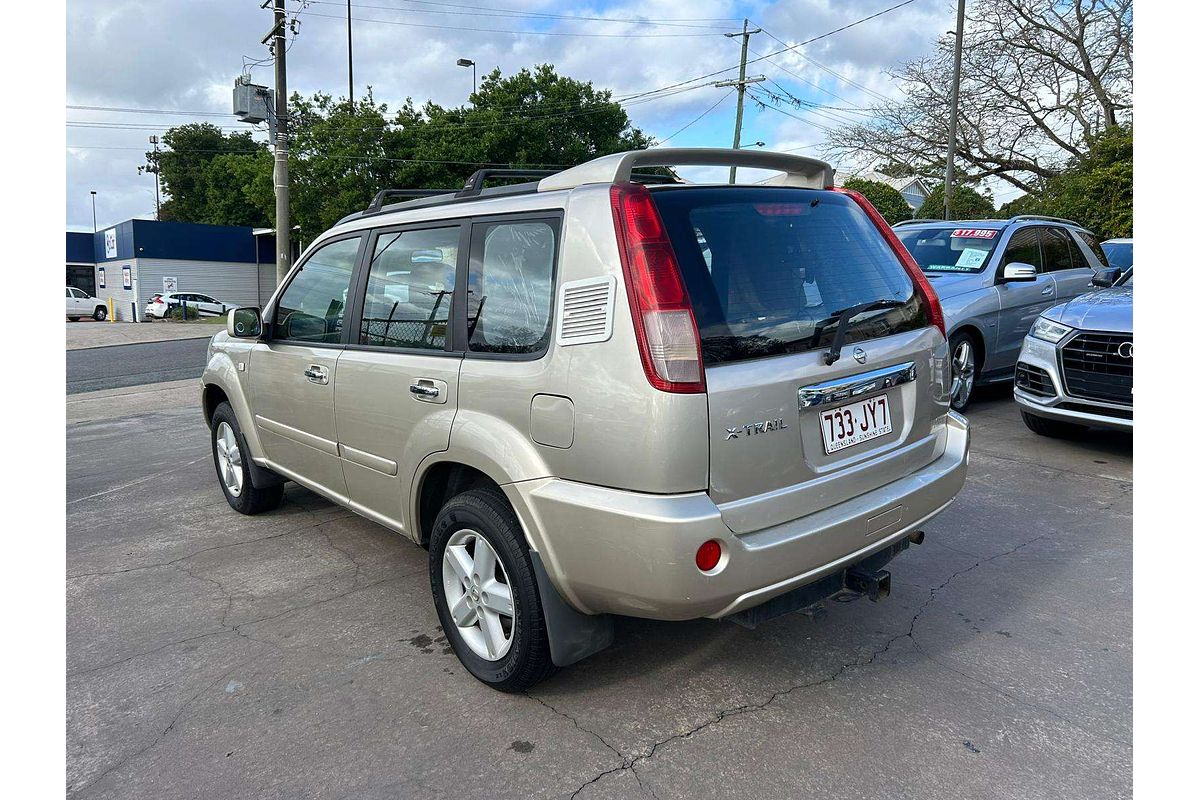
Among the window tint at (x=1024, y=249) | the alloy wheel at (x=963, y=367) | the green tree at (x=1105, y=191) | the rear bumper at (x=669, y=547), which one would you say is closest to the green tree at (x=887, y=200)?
the green tree at (x=1105, y=191)

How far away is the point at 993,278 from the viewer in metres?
7.70

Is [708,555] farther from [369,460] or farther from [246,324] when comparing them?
[246,324]

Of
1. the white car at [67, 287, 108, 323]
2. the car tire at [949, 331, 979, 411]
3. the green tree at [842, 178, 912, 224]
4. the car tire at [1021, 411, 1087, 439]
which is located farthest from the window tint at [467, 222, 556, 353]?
the white car at [67, 287, 108, 323]

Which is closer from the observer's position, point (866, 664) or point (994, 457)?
point (866, 664)

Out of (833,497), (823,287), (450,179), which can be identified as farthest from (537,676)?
(450,179)

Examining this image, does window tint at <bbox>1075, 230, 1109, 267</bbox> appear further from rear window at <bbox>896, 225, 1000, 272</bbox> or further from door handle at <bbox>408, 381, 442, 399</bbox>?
door handle at <bbox>408, 381, 442, 399</bbox>

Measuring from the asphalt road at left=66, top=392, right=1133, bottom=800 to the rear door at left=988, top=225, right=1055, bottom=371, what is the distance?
352 centimetres

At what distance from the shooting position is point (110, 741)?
2727 millimetres

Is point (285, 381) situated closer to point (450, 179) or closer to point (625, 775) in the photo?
point (625, 775)

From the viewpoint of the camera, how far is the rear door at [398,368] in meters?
3.10

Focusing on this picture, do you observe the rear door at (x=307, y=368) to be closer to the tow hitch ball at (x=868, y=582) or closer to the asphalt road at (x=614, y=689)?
the asphalt road at (x=614, y=689)

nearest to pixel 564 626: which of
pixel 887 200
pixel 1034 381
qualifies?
pixel 1034 381

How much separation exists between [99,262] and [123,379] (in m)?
40.4

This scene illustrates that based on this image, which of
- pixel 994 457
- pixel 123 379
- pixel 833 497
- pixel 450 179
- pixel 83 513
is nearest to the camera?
pixel 833 497
